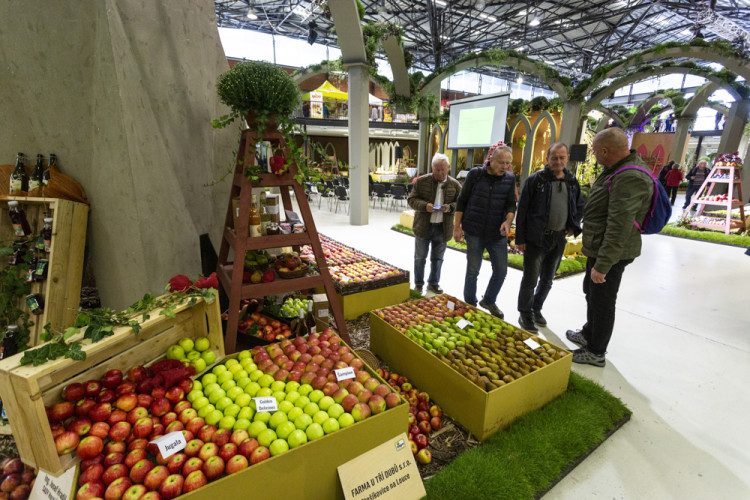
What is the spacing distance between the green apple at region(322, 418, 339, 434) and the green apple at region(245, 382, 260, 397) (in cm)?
36

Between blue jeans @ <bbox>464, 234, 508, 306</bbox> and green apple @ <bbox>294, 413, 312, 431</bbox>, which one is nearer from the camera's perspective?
green apple @ <bbox>294, 413, 312, 431</bbox>

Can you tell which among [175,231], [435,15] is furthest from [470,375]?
[435,15]

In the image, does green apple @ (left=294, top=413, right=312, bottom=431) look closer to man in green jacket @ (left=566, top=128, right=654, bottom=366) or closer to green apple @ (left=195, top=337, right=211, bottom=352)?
green apple @ (left=195, top=337, right=211, bottom=352)

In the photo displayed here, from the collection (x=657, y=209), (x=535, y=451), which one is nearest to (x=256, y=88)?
(x=535, y=451)

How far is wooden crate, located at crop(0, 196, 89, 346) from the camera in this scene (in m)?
1.82

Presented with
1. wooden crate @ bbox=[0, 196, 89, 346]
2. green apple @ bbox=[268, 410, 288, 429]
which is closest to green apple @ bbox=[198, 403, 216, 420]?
green apple @ bbox=[268, 410, 288, 429]

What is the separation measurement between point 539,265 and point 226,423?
2.55 meters

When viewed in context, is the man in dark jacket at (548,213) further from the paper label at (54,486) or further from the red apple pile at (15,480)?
the red apple pile at (15,480)

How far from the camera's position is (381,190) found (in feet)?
31.8

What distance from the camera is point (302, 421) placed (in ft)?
4.43

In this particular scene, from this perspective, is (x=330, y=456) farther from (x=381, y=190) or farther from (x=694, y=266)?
(x=381, y=190)

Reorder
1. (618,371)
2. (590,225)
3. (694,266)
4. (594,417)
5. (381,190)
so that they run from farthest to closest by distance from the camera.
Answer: (381,190) → (694,266) → (618,371) → (590,225) → (594,417)

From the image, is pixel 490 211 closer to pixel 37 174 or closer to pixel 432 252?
pixel 432 252

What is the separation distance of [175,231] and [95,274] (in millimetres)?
541
